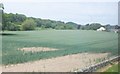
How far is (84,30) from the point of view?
51.3m

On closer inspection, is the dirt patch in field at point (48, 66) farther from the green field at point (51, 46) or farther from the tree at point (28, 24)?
the tree at point (28, 24)

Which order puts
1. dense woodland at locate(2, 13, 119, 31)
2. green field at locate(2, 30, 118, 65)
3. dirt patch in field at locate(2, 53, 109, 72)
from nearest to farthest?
1. dirt patch in field at locate(2, 53, 109, 72)
2. green field at locate(2, 30, 118, 65)
3. dense woodland at locate(2, 13, 119, 31)

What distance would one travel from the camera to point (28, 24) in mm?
54531

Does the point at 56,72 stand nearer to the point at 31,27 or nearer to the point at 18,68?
the point at 18,68

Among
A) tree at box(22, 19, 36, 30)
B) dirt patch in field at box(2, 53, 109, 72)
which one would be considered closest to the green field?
dirt patch in field at box(2, 53, 109, 72)

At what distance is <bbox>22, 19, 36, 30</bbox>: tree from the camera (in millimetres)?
54416

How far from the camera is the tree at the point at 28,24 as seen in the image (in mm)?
54416

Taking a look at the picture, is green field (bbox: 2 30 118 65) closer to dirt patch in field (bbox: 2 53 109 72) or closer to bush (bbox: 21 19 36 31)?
dirt patch in field (bbox: 2 53 109 72)

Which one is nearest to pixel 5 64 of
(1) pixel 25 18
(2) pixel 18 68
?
(2) pixel 18 68

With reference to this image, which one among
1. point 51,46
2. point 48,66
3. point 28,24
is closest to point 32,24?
point 28,24

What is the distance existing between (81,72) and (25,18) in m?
48.2

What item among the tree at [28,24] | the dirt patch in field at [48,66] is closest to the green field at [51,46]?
the dirt patch in field at [48,66]

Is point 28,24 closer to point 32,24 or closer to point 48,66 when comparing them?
point 32,24

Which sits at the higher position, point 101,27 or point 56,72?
point 101,27
